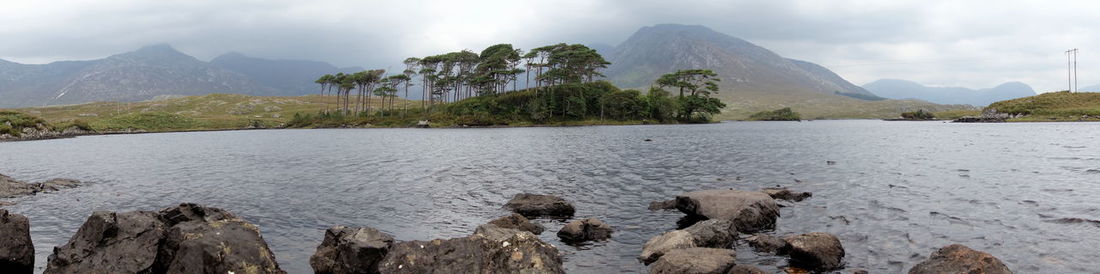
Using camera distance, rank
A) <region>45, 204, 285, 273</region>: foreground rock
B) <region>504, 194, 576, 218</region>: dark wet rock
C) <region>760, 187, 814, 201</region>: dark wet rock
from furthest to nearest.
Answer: <region>760, 187, 814, 201</region>: dark wet rock < <region>504, 194, 576, 218</region>: dark wet rock < <region>45, 204, 285, 273</region>: foreground rock

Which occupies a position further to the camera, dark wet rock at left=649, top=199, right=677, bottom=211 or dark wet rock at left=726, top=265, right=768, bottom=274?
dark wet rock at left=649, top=199, right=677, bottom=211

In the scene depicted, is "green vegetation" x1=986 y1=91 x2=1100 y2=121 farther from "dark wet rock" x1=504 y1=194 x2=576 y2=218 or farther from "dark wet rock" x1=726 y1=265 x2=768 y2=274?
"dark wet rock" x1=726 y1=265 x2=768 y2=274

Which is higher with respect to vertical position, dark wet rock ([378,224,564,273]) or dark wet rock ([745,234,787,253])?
dark wet rock ([378,224,564,273])

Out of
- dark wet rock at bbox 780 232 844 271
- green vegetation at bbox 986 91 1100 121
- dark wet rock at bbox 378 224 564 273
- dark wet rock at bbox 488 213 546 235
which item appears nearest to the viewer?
dark wet rock at bbox 378 224 564 273

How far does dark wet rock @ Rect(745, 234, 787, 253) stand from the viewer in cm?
1958

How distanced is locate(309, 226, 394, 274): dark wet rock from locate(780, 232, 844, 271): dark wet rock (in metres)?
14.2

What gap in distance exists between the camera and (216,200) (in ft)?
110

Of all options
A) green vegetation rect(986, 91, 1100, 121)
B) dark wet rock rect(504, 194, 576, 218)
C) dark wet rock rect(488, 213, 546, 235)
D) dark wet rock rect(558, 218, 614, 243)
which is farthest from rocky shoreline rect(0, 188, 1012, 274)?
green vegetation rect(986, 91, 1100, 121)

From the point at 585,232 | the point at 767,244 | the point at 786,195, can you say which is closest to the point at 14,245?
the point at 585,232

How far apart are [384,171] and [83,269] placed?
1311 inches

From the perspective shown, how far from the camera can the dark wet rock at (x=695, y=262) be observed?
51.0ft

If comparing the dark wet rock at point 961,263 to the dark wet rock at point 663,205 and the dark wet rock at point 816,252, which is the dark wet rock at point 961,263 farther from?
the dark wet rock at point 663,205

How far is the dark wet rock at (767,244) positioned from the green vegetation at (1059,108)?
218 metres

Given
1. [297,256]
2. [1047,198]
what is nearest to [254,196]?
[297,256]
